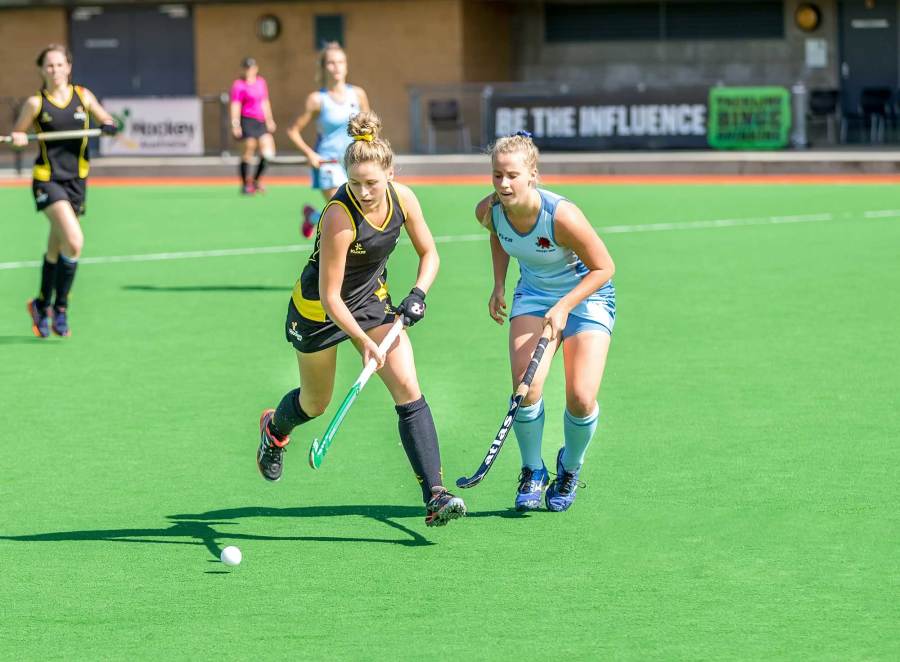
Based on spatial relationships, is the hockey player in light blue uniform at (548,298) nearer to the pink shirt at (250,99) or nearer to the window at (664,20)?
the pink shirt at (250,99)

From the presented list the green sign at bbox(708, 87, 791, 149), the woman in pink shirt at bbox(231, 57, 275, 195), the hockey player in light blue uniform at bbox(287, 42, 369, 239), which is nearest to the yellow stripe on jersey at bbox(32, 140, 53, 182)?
the hockey player in light blue uniform at bbox(287, 42, 369, 239)

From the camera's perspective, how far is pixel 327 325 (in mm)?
6961

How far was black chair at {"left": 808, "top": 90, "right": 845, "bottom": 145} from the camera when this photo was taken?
31.3 meters

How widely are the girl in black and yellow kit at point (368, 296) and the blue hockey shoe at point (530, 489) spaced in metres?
0.48

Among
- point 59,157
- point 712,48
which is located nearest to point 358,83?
point 712,48

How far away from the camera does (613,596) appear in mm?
5871

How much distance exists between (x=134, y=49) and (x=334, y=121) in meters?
25.5

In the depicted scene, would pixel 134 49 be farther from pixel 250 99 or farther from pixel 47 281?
pixel 47 281

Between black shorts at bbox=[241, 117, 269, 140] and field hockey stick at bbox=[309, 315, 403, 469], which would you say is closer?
field hockey stick at bbox=[309, 315, 403, 469]

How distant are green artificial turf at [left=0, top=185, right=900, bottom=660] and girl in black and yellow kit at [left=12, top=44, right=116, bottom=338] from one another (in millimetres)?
615

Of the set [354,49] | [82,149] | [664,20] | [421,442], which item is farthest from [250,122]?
[421,442]

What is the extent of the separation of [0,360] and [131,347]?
927 mm

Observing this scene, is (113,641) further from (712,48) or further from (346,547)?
(712,48)

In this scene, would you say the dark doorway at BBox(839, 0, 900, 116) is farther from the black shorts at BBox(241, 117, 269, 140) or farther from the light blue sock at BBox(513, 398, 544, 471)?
the light blue sock at BBox(513, 398, 544, 471)
